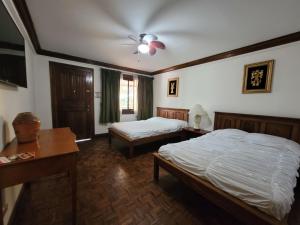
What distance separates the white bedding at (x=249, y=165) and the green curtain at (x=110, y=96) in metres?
2.88

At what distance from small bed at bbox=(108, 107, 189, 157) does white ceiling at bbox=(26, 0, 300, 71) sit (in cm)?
191

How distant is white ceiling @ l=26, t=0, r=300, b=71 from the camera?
165 cm

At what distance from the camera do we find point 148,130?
10.5 ft

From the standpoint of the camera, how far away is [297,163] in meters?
1.67

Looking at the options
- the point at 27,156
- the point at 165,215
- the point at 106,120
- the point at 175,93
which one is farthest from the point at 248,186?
the point at 106,120

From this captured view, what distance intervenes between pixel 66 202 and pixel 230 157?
2.17 m

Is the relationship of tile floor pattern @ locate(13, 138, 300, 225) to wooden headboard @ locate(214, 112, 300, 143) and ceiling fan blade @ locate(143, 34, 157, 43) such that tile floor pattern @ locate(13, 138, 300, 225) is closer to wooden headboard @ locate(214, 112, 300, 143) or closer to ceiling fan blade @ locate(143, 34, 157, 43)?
wooden headboard @ locate(214, 112, 300, 143)

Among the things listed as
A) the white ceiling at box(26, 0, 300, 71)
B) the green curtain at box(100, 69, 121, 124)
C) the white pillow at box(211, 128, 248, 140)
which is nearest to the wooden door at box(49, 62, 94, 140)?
the green curtain at box(100, 69, 121, 124)

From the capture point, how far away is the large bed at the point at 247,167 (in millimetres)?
1095

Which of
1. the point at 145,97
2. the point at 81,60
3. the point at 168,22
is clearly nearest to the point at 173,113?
the point at 145,97

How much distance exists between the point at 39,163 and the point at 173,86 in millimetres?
4092

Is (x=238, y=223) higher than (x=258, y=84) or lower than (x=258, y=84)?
lower

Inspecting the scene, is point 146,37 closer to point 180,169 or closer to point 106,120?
point 180,169

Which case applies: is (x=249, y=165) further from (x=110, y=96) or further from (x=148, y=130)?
(x=110, y=96)
